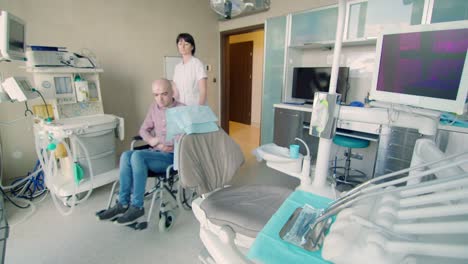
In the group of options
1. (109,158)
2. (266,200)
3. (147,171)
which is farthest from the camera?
(109,158)

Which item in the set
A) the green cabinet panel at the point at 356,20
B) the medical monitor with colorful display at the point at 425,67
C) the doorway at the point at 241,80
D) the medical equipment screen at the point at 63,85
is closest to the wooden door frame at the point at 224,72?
the doorway at the point at 241,80

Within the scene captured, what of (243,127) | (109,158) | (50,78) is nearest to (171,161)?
(109,158)

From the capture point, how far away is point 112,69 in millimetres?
2883

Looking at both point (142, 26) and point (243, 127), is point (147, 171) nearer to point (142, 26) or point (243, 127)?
point (142, 26)

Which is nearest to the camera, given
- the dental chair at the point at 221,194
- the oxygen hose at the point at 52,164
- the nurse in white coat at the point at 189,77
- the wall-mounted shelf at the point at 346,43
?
the dental chair at the point at 221,194

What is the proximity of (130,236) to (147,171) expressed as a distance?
508 millimetres

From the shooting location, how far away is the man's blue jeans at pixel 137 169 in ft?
5.40

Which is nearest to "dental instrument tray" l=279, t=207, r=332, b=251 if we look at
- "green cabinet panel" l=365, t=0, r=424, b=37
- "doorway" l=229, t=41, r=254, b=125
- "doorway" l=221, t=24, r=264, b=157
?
"green cabinet panel" l=365, t=0, r=424, b=37

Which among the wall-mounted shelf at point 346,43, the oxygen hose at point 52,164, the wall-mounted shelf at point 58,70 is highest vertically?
the wall-mounted shelf at point 346,43

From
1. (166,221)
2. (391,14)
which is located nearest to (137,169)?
(166,221)

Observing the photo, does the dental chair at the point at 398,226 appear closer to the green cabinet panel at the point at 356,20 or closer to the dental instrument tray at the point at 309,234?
the dental instrument tray at the point at 309,234

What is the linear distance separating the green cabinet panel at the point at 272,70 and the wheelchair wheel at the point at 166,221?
2098 millimetres

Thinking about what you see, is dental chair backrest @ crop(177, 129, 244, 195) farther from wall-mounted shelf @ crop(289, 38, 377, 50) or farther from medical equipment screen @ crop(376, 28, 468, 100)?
wall-mounted shelf @ crop(289, 38, 377, 50)

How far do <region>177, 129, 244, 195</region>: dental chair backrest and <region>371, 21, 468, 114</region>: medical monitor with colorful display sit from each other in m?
0.90
